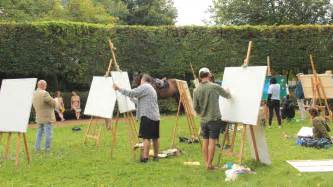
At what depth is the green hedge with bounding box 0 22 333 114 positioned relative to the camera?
23.2m

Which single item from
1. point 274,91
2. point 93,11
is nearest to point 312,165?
point 274,91

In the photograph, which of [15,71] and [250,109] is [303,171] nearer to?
[250,109]

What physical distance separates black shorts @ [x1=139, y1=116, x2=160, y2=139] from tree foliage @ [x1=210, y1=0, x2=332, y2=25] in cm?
2959

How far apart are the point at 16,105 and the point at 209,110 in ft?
13.3

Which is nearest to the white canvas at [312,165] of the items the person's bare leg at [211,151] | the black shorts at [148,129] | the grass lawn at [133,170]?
the grass lawn at [133,170]

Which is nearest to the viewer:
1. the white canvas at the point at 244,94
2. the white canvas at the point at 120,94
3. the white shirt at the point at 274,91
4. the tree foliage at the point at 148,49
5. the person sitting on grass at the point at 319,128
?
the white canvas at the point at 244,94

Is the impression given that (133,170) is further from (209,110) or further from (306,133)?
(306,133)

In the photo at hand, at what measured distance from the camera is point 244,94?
10.2 meters

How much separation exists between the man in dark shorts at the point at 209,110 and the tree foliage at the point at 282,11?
3011cm

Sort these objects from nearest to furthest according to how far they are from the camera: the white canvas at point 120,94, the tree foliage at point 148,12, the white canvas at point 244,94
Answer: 1. the white canvas at point 244,94
2. the white canvas at point 120,94
3. the tree foliage at point 148,12

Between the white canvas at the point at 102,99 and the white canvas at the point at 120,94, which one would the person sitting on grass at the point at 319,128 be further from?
the white canvas at the point at 102,99

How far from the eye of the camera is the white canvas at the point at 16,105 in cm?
1106

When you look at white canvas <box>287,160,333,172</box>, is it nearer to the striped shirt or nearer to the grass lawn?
the grass lawn

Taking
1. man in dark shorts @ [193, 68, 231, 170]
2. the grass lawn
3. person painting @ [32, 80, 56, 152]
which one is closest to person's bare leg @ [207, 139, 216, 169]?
man in dark shorts @ [193, 68, 231, 170]
